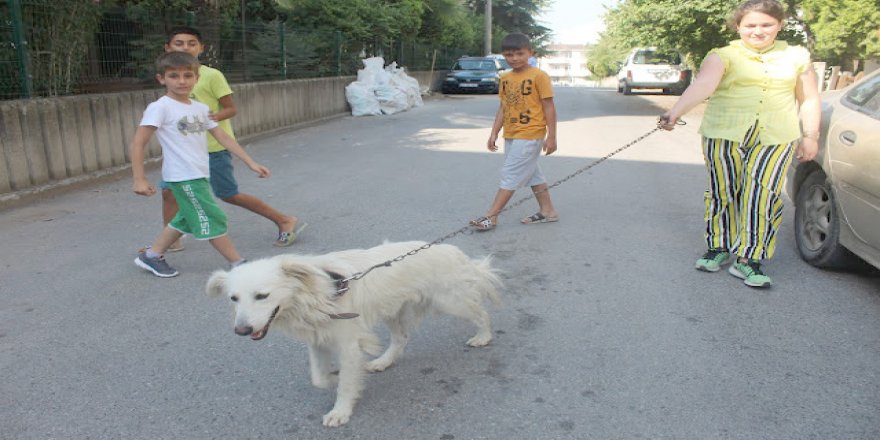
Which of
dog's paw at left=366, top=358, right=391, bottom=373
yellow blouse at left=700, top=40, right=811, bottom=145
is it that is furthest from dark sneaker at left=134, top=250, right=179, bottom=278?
yellow blouse at left=700, top=40, right=811, bottom=145

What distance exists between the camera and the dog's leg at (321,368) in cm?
299

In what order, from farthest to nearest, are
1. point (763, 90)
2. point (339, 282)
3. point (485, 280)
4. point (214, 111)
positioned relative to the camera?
point (214, 111), point (763, 90), point (485, 280), point (339, 282)

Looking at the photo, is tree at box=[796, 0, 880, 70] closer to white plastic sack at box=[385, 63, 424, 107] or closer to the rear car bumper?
white plastic sack at box=[385, 63, 424, 107]

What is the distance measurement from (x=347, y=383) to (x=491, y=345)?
3.38 ft

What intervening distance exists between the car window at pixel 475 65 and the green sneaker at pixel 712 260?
23.8m

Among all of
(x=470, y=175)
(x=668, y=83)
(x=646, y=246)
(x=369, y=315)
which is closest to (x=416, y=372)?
(x=369, y=315)

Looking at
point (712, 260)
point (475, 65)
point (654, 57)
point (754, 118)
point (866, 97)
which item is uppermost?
point (866, 97)

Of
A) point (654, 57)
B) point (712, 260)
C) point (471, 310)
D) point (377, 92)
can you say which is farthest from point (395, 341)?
point (654, 57)

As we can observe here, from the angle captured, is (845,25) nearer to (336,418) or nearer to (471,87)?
(471,87)

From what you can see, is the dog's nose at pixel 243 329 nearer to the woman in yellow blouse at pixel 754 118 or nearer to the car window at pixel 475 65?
the woman in yellow blouse at pixel 754 118

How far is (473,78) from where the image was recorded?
27359 millimetres

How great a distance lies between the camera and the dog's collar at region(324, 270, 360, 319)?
2.81m

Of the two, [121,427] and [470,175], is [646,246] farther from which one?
[121,427]

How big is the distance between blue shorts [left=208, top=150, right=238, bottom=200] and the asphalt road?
507 millimetres
